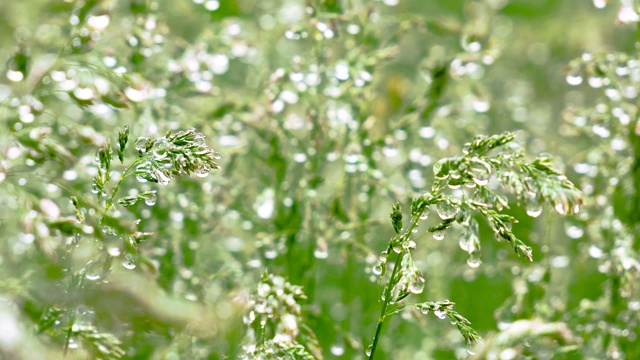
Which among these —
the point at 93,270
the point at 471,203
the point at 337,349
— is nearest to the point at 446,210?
the point at 471,203

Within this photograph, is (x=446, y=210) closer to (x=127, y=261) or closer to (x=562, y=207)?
(x=562, y=207)

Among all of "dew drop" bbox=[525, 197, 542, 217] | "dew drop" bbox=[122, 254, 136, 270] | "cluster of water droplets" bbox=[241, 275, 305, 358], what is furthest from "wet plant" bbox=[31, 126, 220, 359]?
"dew drop" bbox=[525, 197, 542, 217]

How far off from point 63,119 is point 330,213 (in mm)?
673

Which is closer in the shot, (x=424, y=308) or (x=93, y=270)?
(x=424, y=308)

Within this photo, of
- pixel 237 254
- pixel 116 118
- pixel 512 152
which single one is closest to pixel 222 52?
pixel 116 118

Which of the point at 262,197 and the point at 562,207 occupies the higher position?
the point at 562,207

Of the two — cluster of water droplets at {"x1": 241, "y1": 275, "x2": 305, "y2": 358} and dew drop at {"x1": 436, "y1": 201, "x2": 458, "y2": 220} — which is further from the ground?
dew drop at {"x1": 436, "y1": 201, "x2": 458, "y2": 220}

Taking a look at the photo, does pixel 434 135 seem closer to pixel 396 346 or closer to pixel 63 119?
pixel 396 346

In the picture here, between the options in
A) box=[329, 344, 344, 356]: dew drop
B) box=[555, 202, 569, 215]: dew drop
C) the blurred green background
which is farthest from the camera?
box=[329, 344, 344, 356]: dew drop

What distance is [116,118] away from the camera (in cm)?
226

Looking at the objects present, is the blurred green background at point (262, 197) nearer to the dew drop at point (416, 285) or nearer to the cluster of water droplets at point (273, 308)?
the cluster of water droplets at point (273, 308)

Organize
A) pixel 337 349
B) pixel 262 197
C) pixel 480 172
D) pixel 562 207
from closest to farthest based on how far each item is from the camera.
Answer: pixel 562 207 → pixel 480 172 → pixel 337 349 → pixel 262 197

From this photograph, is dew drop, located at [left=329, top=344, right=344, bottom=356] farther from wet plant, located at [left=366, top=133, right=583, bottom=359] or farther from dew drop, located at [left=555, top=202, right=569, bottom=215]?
dew drop, located at [left=555, top=202, right=569, bottom=215]

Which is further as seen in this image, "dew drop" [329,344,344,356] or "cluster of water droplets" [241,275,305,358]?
"dew drop" [329,344,344,356]
